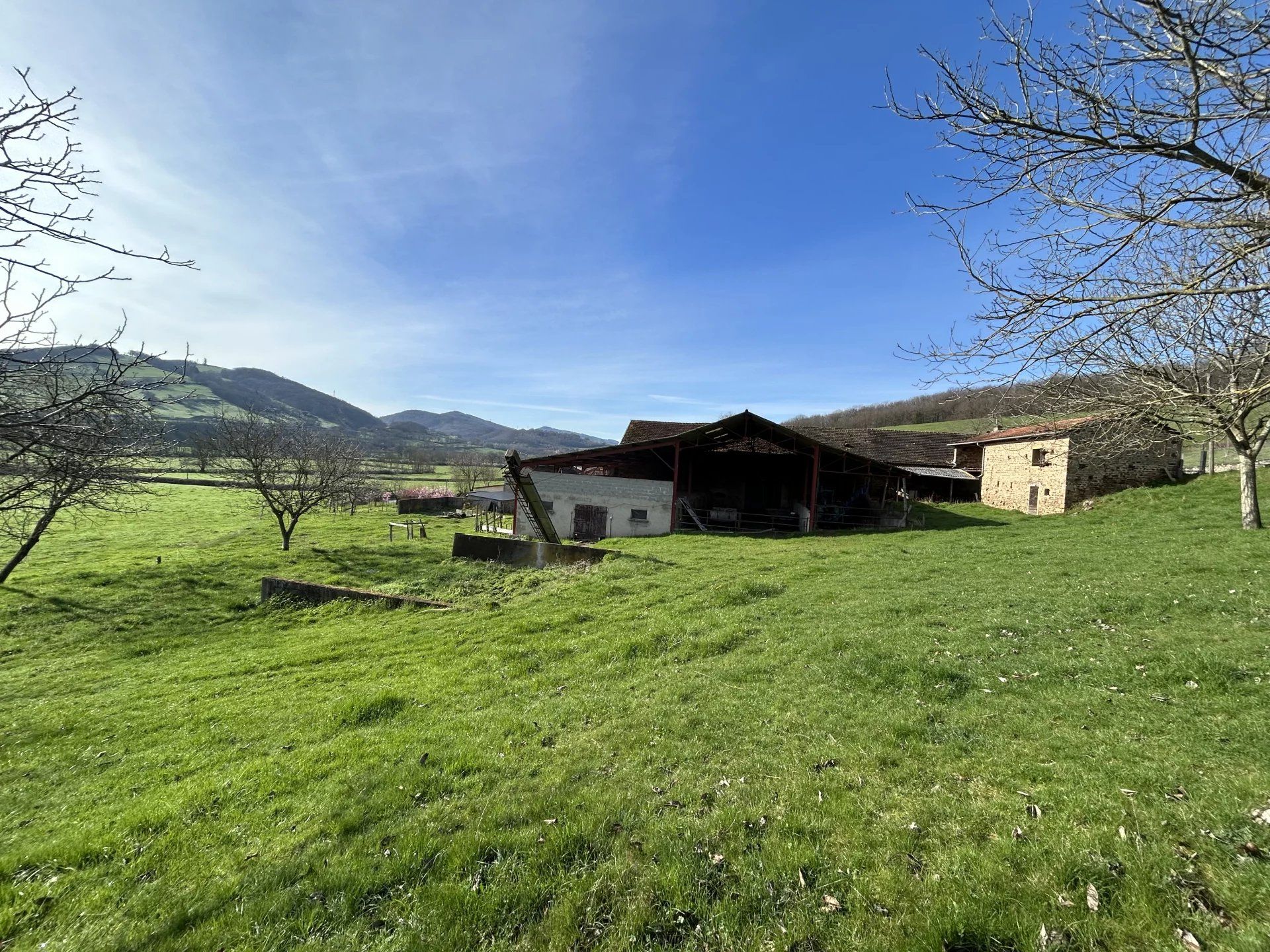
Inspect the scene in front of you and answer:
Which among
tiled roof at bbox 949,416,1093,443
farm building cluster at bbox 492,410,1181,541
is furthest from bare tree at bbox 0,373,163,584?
tiled roof at bbox 949,416,1093,443

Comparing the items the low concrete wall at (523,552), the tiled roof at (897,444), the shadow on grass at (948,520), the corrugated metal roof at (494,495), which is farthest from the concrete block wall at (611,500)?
the tiled roof at (897,444)

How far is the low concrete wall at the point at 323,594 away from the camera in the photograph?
12969 mm

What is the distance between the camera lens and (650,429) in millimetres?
41656

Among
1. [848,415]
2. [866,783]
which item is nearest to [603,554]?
[866,783]

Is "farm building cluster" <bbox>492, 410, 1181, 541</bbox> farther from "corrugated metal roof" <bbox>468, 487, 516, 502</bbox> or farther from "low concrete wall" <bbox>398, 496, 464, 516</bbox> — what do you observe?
"low concrete wall" <bbox>398, 496, 464, 516</bbox>

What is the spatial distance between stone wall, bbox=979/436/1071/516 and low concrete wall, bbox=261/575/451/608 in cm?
2736

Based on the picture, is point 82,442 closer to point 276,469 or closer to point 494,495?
point 276,469

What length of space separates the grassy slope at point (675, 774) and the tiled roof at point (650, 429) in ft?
97.8

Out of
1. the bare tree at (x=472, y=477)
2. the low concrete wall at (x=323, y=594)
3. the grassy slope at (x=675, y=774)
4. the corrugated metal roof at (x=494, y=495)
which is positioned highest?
the bare tree at (x=472, y=477)

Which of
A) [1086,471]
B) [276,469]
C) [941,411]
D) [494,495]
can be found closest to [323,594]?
[276,469]

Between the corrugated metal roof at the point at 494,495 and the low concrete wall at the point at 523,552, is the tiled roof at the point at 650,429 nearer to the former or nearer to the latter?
the corrugated metal roof at the point at 494,495

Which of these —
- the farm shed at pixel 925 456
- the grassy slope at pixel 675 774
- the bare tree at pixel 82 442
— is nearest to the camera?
the grassy slope at pixel 675 774

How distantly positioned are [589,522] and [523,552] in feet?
A: 32.1

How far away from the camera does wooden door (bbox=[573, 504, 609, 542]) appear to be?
26.3 meters
